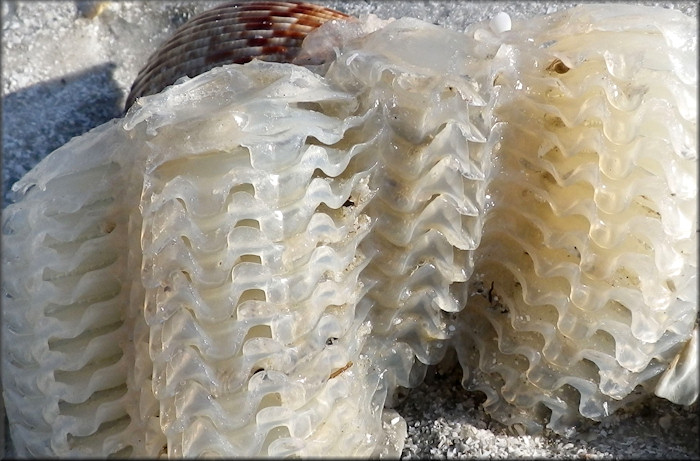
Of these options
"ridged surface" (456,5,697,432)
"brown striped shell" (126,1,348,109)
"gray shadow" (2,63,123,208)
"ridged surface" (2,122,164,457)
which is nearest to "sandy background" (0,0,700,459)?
"gray shadow" (2,63,123,208)

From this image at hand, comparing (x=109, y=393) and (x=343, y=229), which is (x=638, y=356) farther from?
(x=109, y=393)

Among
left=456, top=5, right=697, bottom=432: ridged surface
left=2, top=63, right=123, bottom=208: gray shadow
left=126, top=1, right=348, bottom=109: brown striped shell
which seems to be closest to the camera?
left=456, top=5, right=697, bottom=432: ridged surface

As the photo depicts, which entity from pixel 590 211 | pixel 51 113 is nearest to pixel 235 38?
pixel 51 113

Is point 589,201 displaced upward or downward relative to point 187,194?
downward

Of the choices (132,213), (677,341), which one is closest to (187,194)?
(132,213)

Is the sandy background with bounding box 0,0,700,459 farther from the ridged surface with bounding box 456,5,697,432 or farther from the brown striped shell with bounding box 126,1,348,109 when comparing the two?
the ridged surface with bounding box 456,5,697,432

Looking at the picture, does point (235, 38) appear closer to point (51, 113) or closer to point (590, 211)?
point (51, 113)
